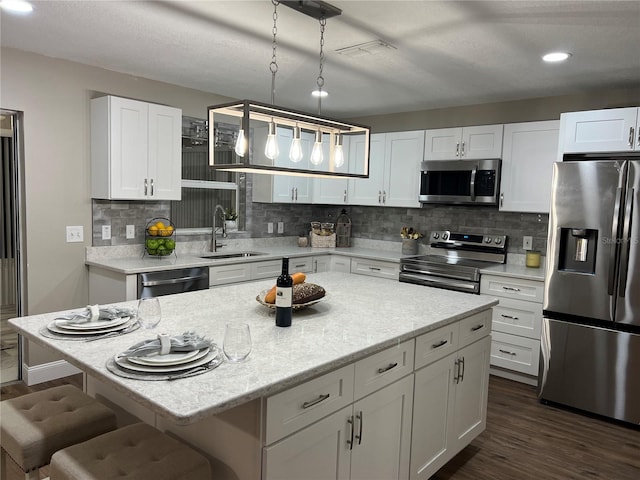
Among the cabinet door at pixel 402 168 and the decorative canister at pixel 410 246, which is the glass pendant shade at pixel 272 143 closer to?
the cabinet door at pixel 402 168

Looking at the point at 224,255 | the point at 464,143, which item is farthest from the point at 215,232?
the point at 464,143

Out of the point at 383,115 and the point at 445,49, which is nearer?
the point at 445,49

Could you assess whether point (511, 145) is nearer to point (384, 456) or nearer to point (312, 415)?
point (384, 456)

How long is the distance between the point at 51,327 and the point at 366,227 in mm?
4129

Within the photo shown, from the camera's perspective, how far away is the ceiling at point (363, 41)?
2396 mm

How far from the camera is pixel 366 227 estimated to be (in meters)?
5.62

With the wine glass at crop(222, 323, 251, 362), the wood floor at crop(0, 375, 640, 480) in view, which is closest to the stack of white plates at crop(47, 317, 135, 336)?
the wine glass at crop(222, 323, 251, 362)

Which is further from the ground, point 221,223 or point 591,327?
point 221,223

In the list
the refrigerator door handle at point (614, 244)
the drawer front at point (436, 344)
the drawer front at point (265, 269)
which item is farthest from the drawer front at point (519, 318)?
the drawer front at point (265, 269)

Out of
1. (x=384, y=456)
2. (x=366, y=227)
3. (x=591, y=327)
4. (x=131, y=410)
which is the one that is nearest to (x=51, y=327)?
(x=131, y=410)

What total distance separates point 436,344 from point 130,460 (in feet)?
4.71

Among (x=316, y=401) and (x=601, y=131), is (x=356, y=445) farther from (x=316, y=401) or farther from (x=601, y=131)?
(x=601, y=131)

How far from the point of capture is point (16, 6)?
97.5 inches

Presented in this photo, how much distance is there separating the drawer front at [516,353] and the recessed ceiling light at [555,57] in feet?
6.94
